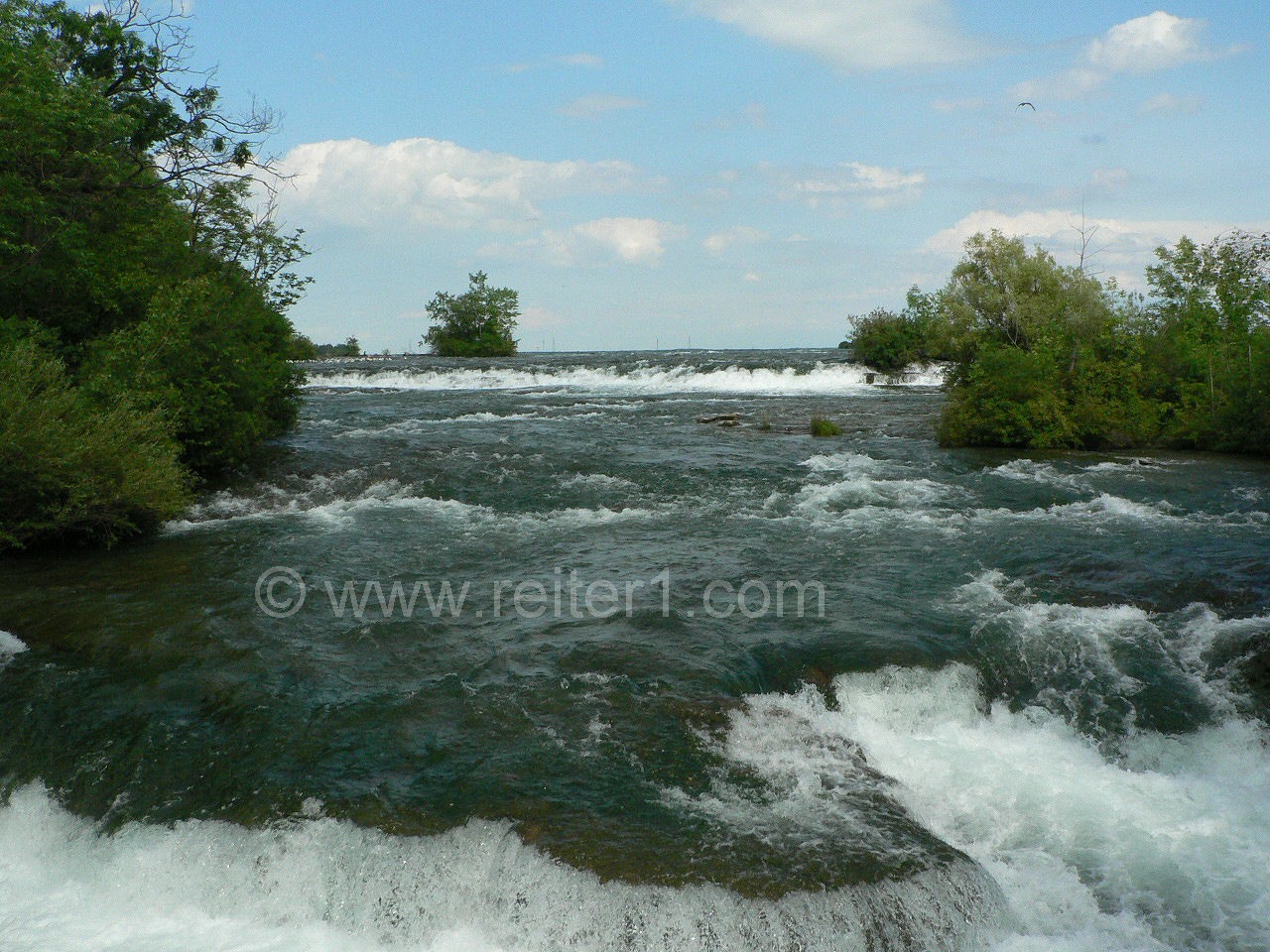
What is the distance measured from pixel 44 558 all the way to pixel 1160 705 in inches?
532

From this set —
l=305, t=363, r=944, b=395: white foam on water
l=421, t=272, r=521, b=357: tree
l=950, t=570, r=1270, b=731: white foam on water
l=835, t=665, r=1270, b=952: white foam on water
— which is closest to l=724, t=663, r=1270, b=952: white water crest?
l=835, t=665, r=1270, b=952: white foam on water

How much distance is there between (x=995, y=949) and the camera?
583 centimetres

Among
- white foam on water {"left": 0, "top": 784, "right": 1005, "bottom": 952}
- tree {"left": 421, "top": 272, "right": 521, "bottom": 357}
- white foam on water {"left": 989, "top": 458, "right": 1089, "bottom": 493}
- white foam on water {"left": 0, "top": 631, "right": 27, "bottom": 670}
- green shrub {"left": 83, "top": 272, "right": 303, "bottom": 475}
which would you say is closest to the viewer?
white foam on water {"left": 0, "top": 784, "right": 1005, "bottom": 952}

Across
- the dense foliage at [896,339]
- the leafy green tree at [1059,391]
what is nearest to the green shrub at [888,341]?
the dense foliage at [896,339]

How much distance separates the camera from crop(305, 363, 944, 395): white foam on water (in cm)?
4488

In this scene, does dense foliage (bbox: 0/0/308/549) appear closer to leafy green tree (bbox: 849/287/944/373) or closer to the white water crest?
the white water crest

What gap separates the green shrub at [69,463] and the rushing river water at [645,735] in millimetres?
648

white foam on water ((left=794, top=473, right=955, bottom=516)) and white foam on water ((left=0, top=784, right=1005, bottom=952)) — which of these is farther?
white foam on water ((left=794, top=473, right=955, bottom=516))

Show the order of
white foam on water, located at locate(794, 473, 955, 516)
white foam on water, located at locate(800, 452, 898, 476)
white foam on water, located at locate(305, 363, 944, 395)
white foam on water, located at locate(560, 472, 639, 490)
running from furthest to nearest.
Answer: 1. white foam on water, located at locate(305, 363, 944, 395)
2. white foam on water, located at locate(800, 452, 898, 476)
3. white foam on water, located at locate(560, 472, 639, 490)
4. white foam on water, located at locate(794, 473, 955, 516)

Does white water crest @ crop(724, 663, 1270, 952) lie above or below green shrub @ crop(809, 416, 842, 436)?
below

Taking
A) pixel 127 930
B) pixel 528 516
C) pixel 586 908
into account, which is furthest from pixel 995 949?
pixel 528 516

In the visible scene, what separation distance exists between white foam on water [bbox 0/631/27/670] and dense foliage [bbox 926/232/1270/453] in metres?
20.0

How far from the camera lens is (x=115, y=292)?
17.1 m

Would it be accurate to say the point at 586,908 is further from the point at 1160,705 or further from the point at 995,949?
the point at 1160,705
